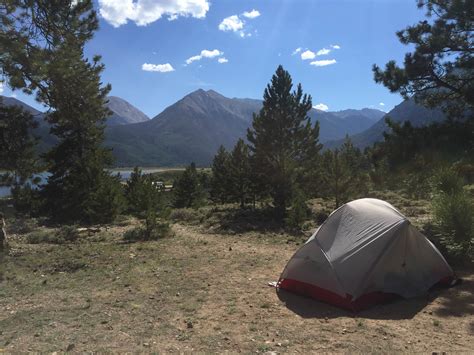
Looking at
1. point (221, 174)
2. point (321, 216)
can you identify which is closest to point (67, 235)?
point (321, 216)

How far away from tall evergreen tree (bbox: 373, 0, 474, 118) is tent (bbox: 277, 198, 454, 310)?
5534mm

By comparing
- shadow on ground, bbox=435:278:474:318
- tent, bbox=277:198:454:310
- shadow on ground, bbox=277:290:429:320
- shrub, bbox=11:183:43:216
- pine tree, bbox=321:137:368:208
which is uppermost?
pine tree, bbox=321:137:368:208

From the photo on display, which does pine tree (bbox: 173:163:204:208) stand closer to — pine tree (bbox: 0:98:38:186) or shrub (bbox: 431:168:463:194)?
pine tree (bbox: 0:98:38:186)

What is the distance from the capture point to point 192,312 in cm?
771

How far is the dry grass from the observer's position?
243 inches

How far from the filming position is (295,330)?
22.2 feet

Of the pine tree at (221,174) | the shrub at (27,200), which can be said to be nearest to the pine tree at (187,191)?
the pine tree at (221,174)

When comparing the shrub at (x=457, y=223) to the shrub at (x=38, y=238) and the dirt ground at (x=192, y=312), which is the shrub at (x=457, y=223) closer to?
the dirt ground at (x=192, y=312)

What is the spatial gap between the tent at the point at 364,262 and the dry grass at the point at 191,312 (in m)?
0.30

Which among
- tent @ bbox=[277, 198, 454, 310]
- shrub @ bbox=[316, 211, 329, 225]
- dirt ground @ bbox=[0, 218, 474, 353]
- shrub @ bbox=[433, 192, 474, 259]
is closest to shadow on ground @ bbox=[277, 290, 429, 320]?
dirt ground @ bbox=[0, 218, 474, 353]

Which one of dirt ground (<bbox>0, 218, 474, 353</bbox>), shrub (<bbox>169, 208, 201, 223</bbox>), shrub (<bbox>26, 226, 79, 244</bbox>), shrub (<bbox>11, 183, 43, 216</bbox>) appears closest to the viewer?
dirt ground (<bbox>0, 218, 474, 353</bbox>)

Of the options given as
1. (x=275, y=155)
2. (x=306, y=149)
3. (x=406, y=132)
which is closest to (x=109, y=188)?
(x=275, y=155)

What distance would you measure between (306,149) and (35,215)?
18.8m

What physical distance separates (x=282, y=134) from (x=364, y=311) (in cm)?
1553
